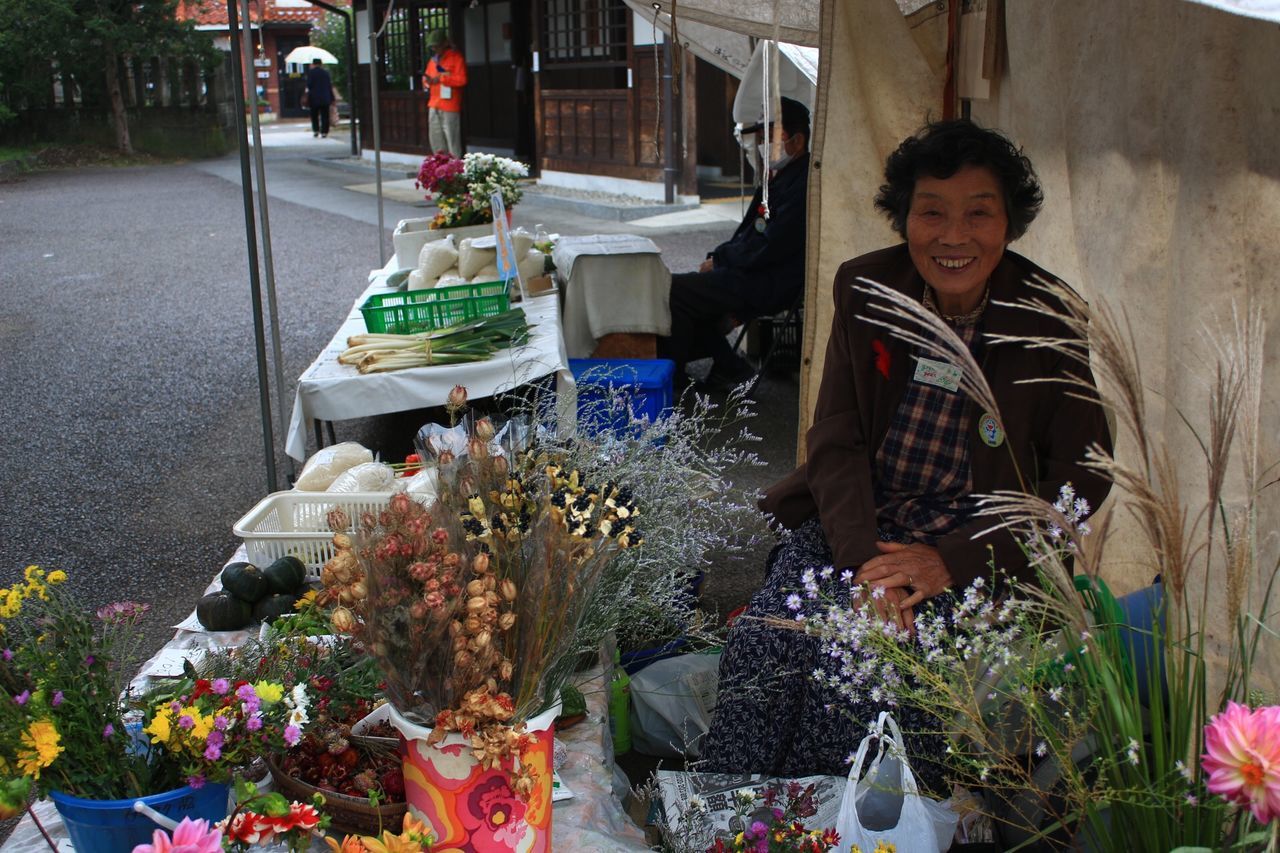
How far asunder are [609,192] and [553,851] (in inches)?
507

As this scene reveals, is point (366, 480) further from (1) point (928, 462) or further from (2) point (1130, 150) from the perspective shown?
(2) point (1130, 150)

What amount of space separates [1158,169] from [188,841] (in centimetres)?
227

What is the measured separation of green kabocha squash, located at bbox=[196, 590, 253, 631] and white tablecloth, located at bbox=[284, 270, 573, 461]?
1391mm

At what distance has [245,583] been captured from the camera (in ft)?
8.89

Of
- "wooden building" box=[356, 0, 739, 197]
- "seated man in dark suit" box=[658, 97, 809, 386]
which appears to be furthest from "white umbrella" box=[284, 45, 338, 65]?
"seated man in dark suit" box=[658, 97, 809, 386]

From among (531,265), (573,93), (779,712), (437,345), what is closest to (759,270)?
(531,265)

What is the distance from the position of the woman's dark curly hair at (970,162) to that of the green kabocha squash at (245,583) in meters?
1.68

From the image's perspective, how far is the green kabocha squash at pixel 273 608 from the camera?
8.83 ft

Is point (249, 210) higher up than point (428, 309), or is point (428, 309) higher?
point (249, 210)

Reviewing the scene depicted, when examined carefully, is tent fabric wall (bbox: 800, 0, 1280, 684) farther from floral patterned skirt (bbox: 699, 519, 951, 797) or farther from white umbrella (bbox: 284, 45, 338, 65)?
white umbrella (bbox: 284, 45, 338, 65)

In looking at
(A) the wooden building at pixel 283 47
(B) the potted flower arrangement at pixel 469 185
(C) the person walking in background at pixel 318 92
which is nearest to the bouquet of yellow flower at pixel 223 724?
(B) the potted flower arrangement at pixel 469 185

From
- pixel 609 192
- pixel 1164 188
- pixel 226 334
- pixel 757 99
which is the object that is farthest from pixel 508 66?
pixel 1164 188

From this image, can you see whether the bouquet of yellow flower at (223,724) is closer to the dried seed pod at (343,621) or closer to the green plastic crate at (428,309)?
the dried seed pod at (343,621)

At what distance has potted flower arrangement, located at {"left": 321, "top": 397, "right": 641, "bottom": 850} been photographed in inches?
61.9
